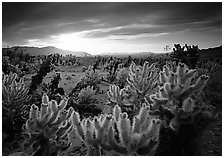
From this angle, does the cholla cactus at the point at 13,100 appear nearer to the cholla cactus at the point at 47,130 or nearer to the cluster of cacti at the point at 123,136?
the cholla cactus at the point at 47,130

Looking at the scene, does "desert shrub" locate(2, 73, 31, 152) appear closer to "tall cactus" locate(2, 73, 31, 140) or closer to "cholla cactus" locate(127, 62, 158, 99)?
"tall cactus" locate(2, 73, 31, 140)

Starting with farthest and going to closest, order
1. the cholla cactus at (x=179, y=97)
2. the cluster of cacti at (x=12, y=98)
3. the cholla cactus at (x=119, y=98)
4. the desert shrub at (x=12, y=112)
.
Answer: the cholla cactus at (x=119, y=98) → the cluster of cacti at (x=12, y=98) → the desert shrub at (x=12, y=112) → the cholla cactus at (x=179, y=97)

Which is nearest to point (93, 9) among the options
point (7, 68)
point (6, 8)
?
point (6, 8)

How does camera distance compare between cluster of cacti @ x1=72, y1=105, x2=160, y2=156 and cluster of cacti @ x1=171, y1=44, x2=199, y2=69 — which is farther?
cluster of cacti @ x1=171, y1=44, x2=199, y2=69

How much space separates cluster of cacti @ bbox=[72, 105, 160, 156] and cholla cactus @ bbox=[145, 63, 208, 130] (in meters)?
0.41

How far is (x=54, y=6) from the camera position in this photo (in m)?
3.96

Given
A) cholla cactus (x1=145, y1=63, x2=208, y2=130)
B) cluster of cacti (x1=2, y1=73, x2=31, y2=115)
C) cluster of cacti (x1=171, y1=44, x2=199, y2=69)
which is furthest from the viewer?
cluster of cacti (x1=171, y1=44, x2=199, y2=69)

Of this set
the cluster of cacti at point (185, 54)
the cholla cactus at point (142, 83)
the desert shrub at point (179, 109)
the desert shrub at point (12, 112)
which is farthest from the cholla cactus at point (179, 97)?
the cluster of cacti at point (185, 54)

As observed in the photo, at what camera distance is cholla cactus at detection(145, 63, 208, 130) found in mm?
2982

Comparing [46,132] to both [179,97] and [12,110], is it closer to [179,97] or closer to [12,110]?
[12,110]

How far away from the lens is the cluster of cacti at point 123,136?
100 inches

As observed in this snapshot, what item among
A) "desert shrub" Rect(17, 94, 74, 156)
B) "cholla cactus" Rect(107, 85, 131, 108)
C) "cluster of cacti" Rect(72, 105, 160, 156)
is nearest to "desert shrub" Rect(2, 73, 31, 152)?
"desert shrub" Rect(17, 94, 74, 156)

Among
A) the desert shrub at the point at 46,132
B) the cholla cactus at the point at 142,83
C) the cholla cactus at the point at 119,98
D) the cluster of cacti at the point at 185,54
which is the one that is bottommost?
the desert shrub at the point at 46,132

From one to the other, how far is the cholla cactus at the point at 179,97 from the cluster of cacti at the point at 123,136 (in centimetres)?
41
